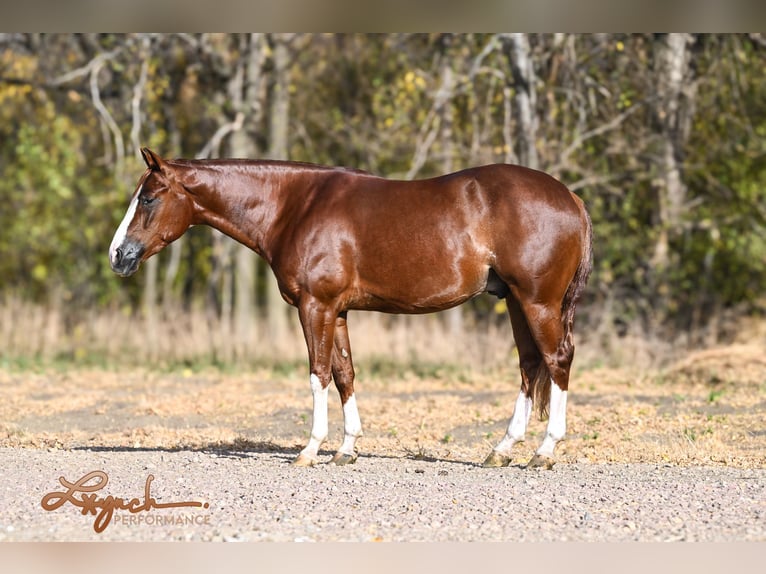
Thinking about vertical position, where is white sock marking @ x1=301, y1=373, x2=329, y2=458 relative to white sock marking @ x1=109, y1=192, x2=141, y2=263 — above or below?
below

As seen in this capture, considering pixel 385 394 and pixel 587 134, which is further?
pixel 587 134

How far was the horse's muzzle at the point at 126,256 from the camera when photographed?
7.99 metres

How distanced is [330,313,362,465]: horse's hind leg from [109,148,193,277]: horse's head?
1.53m

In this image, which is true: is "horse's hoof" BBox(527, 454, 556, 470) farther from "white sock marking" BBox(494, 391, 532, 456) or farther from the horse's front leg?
the horse's front leg

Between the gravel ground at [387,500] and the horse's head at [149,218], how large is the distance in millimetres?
1558

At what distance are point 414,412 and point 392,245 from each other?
367 cm

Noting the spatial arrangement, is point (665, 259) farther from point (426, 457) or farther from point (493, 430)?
point (426, 457)

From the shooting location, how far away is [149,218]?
8.08m

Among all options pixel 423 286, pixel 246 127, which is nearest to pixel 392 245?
pixel 423 286

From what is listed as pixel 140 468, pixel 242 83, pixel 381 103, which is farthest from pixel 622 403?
pixel 242 83

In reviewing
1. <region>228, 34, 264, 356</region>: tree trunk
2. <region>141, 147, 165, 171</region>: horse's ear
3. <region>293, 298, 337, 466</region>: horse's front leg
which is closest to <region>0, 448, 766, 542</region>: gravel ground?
<region>293, 298, 337, 466</region>: horse's front leg

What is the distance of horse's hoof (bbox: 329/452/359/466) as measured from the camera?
7961 mm

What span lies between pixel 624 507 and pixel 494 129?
433 inches

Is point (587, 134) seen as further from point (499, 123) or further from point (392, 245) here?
point (392, 245)
